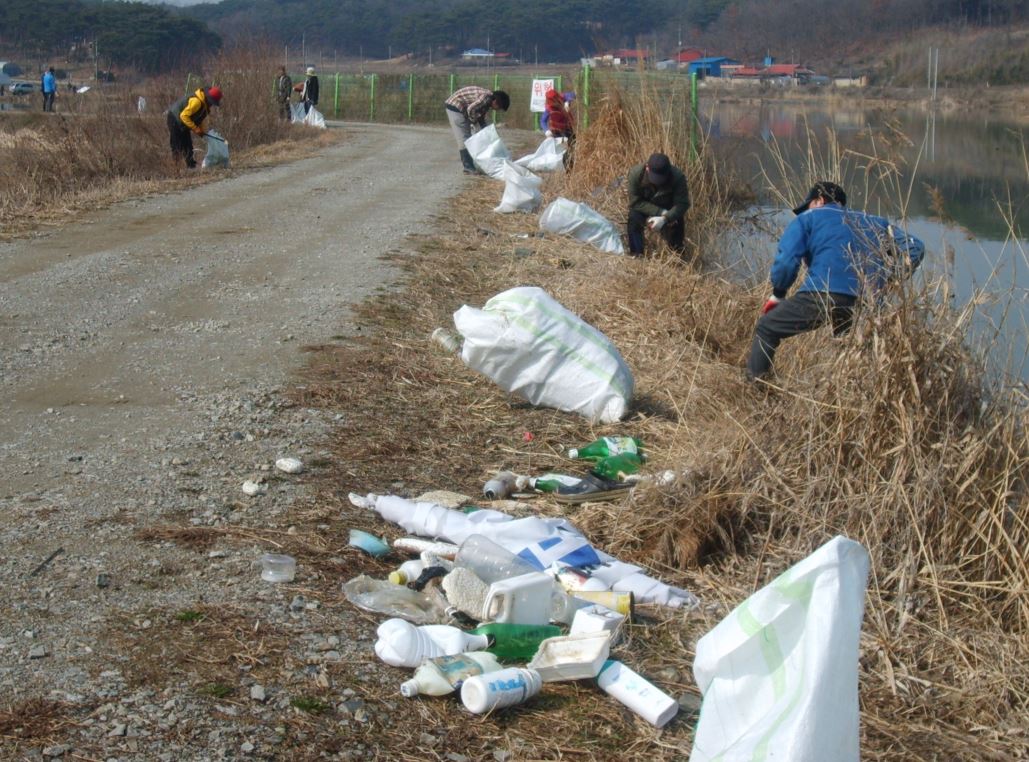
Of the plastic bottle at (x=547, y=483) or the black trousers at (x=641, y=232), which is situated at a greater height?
the black trousers at (x=641, y=232)

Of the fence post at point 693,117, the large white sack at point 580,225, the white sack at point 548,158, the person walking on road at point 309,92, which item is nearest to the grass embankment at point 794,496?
the large white sack at point 580,225

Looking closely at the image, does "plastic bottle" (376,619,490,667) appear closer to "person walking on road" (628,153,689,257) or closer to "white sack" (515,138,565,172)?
"person walking on road" (628,153,689,257)

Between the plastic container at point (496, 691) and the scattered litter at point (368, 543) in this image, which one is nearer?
the plastic container at point (496, 691)

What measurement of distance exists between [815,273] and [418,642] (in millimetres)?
3444

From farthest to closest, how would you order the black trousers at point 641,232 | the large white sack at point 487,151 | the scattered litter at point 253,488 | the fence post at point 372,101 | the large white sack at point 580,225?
the fence post at point 372,101, the large white sack at point 487,151, the large white sack at point 580,225, the black trousers at point 641,232, the scattered litter at point 253,488

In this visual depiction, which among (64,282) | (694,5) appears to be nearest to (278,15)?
(694,5)

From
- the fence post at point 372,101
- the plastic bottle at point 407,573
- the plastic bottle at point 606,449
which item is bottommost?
the fence post at point 372,101

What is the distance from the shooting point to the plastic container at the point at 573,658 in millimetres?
3479

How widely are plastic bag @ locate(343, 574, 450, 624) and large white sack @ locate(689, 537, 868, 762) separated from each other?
4.21ft

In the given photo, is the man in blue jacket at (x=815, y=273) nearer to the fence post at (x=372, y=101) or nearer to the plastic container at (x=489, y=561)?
the plastic container at (x=489, y=561)

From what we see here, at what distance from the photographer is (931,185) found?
22.8 ft

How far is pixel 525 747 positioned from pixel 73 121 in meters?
14.0

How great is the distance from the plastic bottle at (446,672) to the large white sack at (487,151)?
→ 1285 centimetres

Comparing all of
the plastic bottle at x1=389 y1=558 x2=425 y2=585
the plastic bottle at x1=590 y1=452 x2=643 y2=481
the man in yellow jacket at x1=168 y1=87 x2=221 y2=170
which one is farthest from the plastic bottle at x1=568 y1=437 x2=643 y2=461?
the man in yellow jacket at x1=168 y1=87 x2=221 y2=170
